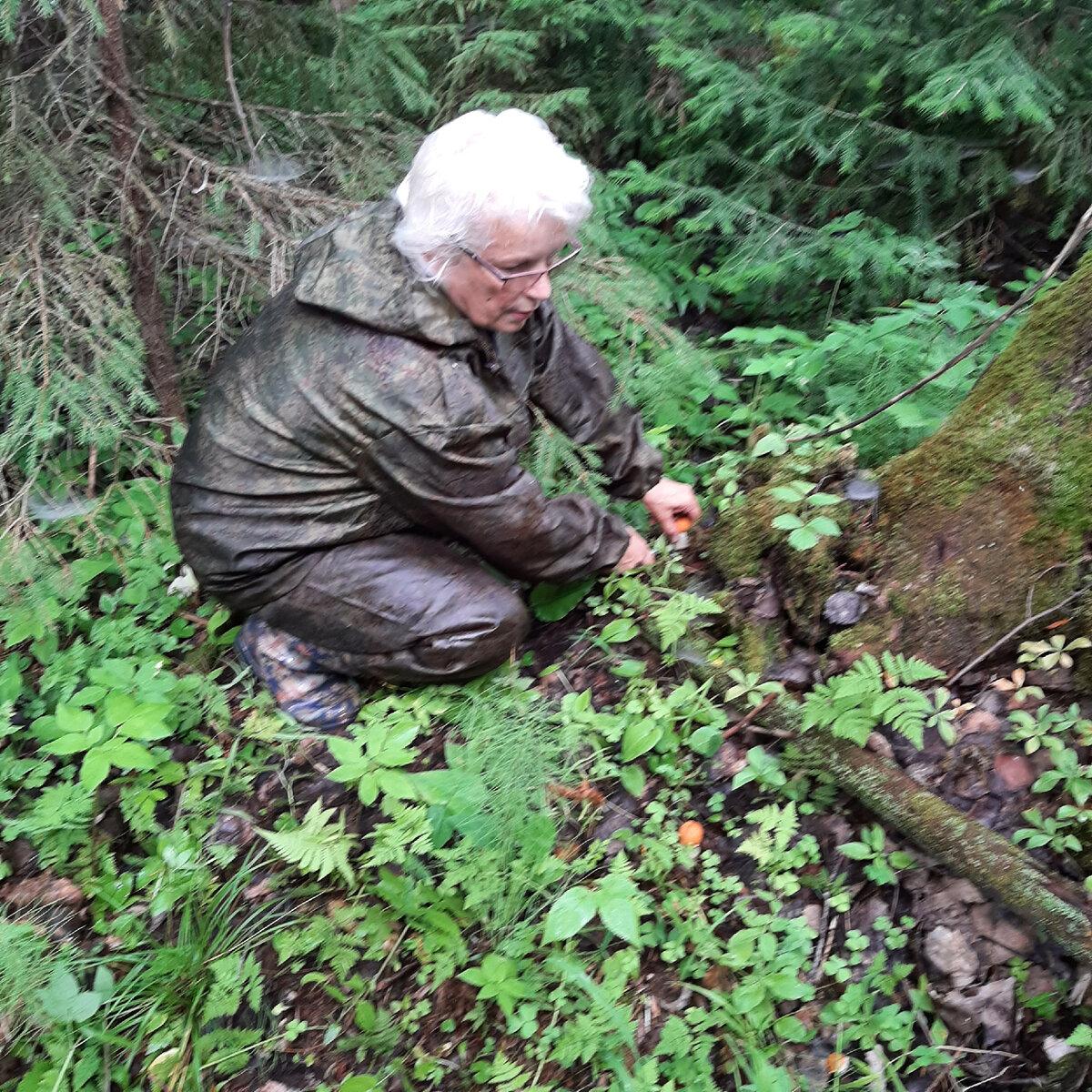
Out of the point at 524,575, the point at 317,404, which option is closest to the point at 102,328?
the point at 317,404

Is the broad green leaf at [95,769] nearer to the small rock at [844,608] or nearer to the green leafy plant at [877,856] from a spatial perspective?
the green leafy plant at [877,856]

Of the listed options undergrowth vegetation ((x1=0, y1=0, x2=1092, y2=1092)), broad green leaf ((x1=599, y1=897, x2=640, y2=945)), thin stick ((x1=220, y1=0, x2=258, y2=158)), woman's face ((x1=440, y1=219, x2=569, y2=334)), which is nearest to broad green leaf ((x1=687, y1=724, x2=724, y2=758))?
undergrowth vegetation ((x1=0, y1=0, x2=1092, y2=1092))

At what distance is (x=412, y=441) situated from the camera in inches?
101

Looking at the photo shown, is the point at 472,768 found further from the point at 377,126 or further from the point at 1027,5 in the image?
the point at 1027,5

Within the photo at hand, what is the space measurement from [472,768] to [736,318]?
315 centimetres

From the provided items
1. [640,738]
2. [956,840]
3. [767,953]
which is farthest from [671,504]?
[767,953]

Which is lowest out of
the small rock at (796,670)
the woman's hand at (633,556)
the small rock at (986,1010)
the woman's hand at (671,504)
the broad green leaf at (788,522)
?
the small rock at (986,1010)

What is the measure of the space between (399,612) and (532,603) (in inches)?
25.5

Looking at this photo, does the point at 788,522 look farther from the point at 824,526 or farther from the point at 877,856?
the point at 877,856

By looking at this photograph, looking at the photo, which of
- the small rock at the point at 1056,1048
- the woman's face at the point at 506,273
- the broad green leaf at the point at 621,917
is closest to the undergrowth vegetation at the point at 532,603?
the broad green leaf at the point at 621,917

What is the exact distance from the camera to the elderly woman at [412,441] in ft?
7.95

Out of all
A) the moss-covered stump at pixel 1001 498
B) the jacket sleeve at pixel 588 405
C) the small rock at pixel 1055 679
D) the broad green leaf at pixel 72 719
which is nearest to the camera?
the moss-covered stump at pixel 1001 498

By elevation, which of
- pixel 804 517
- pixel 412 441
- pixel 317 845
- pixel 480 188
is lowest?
pixel 317 845

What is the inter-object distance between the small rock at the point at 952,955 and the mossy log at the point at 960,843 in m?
0.16
